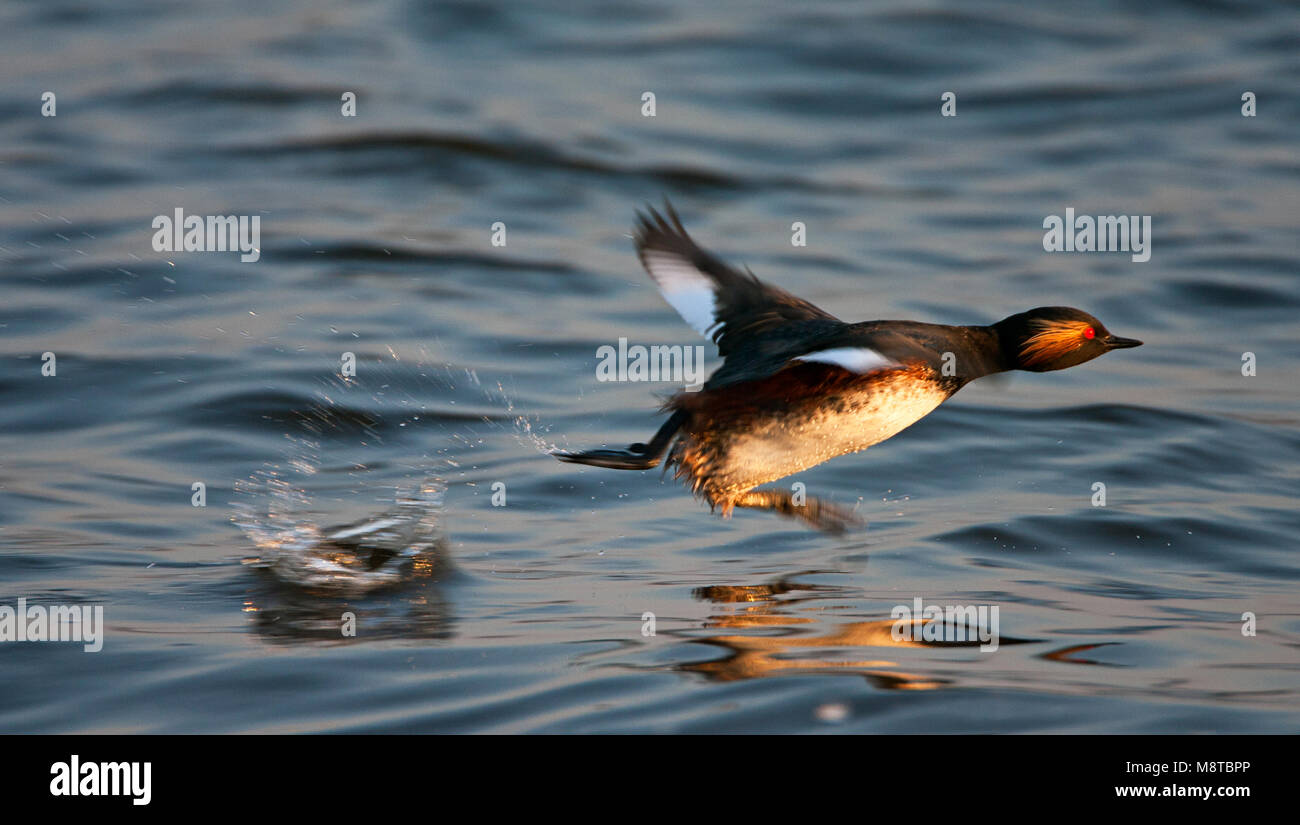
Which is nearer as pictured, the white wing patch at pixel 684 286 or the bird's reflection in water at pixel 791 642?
the bird's reflection in water at pixel 791 642

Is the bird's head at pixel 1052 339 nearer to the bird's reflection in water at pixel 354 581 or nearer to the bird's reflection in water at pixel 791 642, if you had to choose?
the bird's reflection in water at pixel 791 642

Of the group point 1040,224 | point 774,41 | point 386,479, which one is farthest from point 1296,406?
point 774,41

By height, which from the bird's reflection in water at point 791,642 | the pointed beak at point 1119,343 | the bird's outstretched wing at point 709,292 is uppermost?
the bird's outstretched wing at point 709,292

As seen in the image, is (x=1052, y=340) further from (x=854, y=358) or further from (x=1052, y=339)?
(x=854, y=358)

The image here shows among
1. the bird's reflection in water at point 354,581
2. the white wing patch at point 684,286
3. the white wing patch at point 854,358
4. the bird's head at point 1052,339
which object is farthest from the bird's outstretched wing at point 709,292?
the bird's reflection in water at point 354,581

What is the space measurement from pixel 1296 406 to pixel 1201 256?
3.39 meters

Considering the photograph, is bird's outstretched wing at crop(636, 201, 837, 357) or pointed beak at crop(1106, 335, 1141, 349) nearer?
pointed beak at crop(1106, 335, 1141, 349)

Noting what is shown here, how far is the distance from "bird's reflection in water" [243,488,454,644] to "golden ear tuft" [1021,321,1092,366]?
277 cm

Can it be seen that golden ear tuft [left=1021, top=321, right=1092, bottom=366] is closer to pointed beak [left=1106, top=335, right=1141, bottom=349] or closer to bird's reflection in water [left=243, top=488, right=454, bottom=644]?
pointed beak [left=1106, top=335, right=1141, bottom=349]

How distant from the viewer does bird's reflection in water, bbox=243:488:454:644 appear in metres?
5.34

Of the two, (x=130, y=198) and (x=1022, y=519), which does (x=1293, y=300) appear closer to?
(x=1022, y=519)

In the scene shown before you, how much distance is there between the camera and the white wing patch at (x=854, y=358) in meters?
5.41

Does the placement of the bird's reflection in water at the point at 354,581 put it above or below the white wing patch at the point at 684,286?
below

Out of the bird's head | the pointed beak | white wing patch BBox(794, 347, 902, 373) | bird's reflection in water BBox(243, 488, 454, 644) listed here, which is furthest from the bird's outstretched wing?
bird's reflection in water BBox(243, 488, 454, 644)
